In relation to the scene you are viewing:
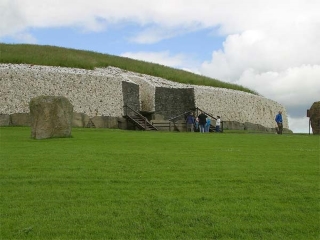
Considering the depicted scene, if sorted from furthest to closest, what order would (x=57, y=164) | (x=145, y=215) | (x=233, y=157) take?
(x=233, y=157), (x=57, y=164), (x=145, y=215)

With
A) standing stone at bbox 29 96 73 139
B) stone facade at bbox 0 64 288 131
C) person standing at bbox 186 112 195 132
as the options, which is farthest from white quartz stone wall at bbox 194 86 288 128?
standing stone at bbox 29 96 73 139

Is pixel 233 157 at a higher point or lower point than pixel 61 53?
lower

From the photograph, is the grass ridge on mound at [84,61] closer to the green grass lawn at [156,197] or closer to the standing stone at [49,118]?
the standing stone at [49,118]

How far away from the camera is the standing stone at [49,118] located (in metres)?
16.8

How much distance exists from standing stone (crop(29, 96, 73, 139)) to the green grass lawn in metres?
5.54

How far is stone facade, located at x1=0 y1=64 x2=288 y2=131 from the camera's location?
92.0ft

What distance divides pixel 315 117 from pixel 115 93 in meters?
12.7

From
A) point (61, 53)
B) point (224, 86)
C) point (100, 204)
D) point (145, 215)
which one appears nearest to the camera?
point (145, 215)

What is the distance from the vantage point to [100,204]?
6.96 metres

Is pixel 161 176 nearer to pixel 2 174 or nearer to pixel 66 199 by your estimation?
pixel 66 199

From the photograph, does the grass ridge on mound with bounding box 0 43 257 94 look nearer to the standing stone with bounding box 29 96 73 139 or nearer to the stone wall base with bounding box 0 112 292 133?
the stone wall base with bounding box 0 112 292 133

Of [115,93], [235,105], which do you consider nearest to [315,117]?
[235,105]

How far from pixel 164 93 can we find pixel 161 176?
24.4m

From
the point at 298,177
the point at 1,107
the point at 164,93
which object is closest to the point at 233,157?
the point at 298,177
